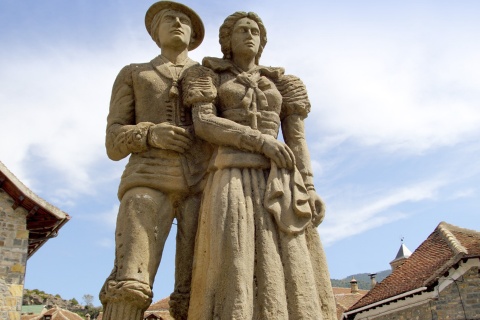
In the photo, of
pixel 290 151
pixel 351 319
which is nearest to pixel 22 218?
pixel 290 151

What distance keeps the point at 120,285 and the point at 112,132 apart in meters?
1.34

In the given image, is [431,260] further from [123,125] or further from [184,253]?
[123,125]

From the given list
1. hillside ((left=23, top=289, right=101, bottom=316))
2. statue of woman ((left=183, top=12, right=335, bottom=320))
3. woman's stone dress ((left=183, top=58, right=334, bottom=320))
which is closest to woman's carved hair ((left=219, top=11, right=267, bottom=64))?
statue of woman ((left=183, top=12, right=335, bottom=320))

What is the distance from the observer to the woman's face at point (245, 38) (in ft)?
16.1

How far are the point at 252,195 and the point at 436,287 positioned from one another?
15219mm

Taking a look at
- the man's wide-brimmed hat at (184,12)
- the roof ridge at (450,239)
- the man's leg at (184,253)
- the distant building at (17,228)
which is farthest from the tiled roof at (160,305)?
the man's leg at (184,253)

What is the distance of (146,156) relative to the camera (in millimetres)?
4535

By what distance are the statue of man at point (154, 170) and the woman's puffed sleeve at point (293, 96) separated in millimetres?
815

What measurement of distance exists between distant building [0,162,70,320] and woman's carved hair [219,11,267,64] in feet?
32.9

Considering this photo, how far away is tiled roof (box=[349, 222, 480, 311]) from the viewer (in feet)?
59.0

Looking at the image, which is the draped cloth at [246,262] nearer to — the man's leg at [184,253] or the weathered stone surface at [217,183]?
the weathered stone surface at [217,183]

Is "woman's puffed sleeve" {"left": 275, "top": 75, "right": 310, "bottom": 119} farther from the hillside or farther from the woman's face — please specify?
the hillside

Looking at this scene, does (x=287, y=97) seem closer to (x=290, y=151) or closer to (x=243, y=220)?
(x=290, y=151)

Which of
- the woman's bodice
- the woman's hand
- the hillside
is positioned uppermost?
the hillside
